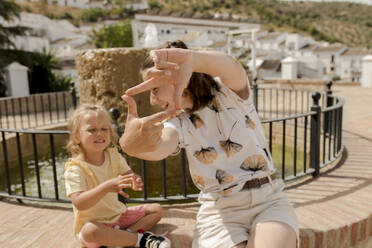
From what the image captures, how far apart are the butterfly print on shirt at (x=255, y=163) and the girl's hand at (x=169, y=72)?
627mm

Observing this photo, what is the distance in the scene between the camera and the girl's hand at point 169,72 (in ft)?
3.64

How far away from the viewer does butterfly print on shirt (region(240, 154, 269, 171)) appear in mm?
1637

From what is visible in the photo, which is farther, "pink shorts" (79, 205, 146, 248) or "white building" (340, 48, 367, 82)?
"white building" (340, 48, 367, 82)

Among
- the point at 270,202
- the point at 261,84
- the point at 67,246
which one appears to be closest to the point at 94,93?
the point at 67,246

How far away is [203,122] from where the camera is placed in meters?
1.65

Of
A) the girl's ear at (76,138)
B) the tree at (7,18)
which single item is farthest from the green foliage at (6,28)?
the girl's ear at (76,138)

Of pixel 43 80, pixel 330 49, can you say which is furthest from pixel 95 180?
pixel 330 49

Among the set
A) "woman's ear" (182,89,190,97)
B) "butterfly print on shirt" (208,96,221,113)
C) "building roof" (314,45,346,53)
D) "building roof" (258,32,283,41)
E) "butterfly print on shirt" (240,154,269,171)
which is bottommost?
"butterfly print on shirt" (240,154,269,171)

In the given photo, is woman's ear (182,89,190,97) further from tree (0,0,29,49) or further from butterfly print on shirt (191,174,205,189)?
tree (0,0,29,49)

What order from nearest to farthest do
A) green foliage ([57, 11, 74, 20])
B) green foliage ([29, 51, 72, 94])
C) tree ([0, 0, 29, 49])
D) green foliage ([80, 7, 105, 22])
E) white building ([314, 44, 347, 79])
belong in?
green foliage ([29, 51, 72, 94]) < tree ([0, 0, 29, 49]) < white building ([314, 44, 347, 79]) < green foliage ([80, 7, 105, 22]) < green foliage ([57, 11, 74, 20])

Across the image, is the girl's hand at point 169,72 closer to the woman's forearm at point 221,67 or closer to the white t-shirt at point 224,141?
the woman's forearm at point 221,67

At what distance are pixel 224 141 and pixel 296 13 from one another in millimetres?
92572

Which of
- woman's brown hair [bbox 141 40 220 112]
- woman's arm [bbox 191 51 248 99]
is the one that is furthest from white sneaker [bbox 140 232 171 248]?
woman's arm [bbox 191 51 248 99]

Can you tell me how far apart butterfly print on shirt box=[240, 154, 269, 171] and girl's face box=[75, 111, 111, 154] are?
86 cm
